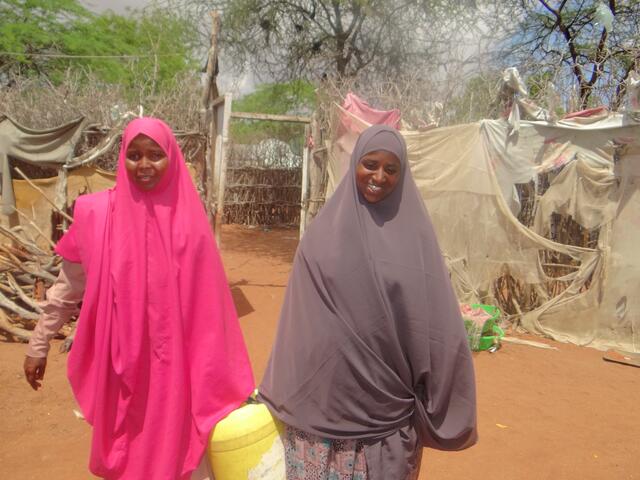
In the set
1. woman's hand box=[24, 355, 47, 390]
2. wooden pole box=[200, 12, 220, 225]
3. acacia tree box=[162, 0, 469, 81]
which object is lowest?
woman's hand box=[24, 355, 47, 390]

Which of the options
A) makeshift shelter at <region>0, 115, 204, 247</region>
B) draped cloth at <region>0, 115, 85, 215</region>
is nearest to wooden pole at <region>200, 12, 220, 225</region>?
makeshift shelter at <region>0, 115, 204, 247</region>

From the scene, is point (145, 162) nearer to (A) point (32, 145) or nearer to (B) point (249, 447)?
(B) point (249, 447)

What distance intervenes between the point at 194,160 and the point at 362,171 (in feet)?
18.6

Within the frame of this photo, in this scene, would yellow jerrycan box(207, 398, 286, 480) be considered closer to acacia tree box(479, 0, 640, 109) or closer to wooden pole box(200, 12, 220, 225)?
wooden pole box(200, 12, 220, 225)

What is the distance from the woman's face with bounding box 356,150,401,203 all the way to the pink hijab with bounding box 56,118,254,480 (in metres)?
0.61

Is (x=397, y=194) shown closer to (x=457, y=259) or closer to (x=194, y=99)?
(x=457, y=259)

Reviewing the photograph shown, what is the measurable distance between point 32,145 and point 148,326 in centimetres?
536

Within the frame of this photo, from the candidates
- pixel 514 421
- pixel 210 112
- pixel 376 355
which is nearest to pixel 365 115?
pixel 210 112

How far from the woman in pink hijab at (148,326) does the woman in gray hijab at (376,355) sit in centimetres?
30

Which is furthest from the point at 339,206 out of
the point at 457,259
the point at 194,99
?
the point at 194,99

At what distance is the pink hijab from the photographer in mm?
1706

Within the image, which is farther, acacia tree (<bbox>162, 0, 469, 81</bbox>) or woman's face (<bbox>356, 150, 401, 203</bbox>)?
acacia tree (<bbox>162, 0, 469, 81</bbox>)

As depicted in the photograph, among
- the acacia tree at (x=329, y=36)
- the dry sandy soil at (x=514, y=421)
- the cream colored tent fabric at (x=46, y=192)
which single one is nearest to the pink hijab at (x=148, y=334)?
the dry sandy soil at (x=514, y=421)

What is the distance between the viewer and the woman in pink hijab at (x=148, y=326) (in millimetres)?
1708
